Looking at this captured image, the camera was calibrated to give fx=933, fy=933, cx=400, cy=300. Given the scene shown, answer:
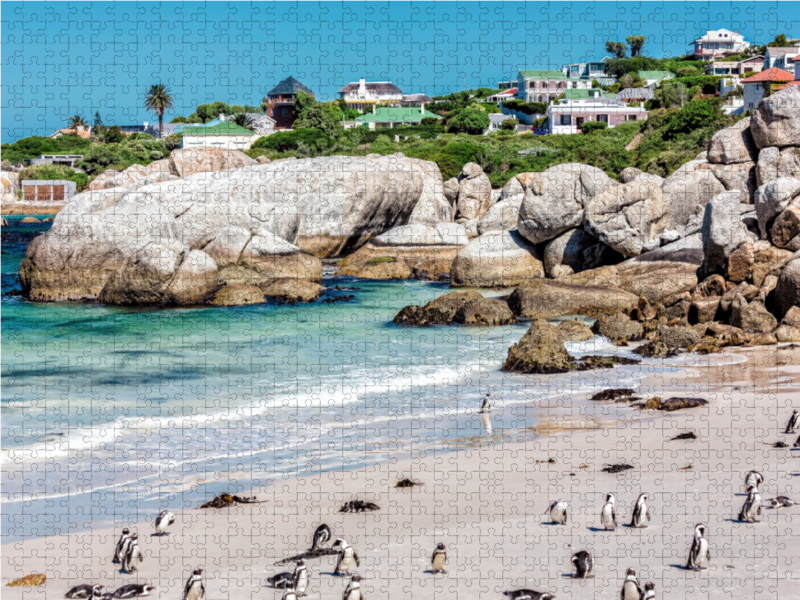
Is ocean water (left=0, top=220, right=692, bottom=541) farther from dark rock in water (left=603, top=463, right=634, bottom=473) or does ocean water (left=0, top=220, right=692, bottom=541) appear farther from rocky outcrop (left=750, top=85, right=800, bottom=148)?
rocky outcrop (left=750, top=85, right=800, bottom=148)

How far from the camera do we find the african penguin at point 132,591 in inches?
296

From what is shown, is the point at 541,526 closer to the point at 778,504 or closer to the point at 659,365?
the point at 778,504

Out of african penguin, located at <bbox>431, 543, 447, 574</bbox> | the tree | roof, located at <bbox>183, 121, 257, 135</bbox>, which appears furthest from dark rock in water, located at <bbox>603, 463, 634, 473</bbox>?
the tree

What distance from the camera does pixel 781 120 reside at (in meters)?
29.4

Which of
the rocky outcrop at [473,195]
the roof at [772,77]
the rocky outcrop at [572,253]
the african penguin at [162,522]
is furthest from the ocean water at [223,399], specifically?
the roof at [772,77]

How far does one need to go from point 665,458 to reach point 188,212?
2399 cm

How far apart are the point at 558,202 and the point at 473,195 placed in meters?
15.9

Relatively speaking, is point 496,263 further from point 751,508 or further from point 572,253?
point 751,508

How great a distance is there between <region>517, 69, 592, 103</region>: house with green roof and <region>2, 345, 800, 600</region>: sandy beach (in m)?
87.0

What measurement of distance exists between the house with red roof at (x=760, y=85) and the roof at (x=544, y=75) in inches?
1544

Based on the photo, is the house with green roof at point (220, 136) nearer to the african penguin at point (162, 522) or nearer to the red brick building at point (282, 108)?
the red brick building at point (282, 108)

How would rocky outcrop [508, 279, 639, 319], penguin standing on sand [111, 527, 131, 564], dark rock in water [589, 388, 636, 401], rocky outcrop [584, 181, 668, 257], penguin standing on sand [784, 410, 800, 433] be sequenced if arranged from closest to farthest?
penguin standing on sand [111, 527, 131, 564]
penguin standing on sand [784, 410, 800, 433]
dark rock in water [589, 388, 636, 401]
rocky outcrop [508, 279, 639, 319]
rocky outcrop [584, 181, 668, 257]

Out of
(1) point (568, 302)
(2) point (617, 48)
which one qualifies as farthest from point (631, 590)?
(2) point (617, 48)

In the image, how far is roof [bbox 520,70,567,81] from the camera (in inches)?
3962
